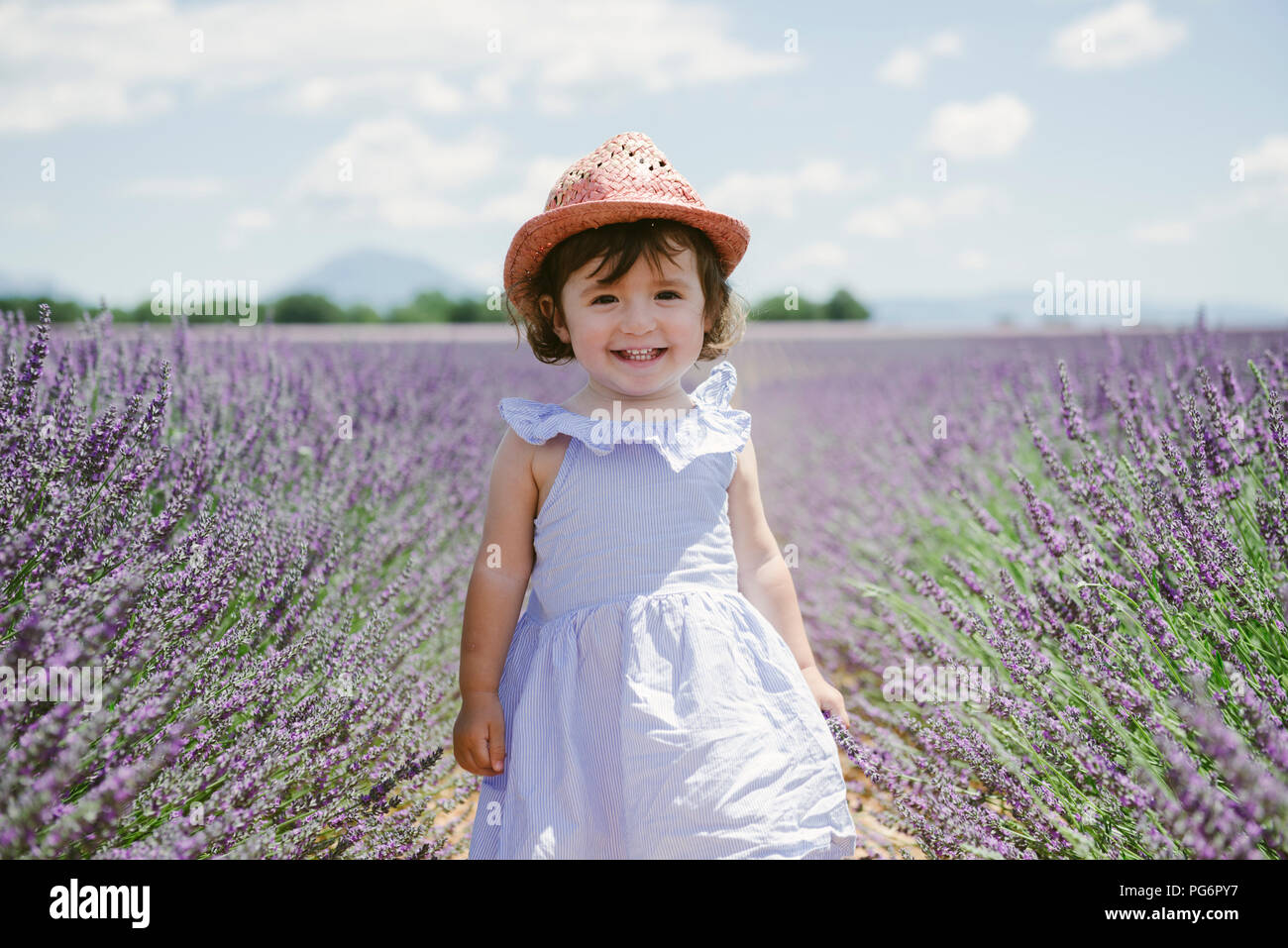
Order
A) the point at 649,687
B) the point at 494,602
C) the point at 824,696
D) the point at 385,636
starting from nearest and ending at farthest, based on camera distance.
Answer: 1. the point at 649,687
2. the point at 494,602
3. the point at 824,696
4. the point at 385,636

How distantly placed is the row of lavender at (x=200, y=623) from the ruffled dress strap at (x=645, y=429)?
509 millimetres

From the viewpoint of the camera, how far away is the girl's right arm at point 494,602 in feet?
4.70

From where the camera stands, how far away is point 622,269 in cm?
150

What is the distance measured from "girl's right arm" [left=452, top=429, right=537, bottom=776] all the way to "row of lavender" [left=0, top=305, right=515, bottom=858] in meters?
0.20

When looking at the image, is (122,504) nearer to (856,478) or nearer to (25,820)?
(25,820)

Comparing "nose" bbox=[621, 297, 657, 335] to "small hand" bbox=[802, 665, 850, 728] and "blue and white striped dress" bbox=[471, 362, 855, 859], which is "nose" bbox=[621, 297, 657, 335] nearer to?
"blue and white striped dress" bbox=[471, 362, 855, 859]

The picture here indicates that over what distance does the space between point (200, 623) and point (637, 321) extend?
33.1 inches

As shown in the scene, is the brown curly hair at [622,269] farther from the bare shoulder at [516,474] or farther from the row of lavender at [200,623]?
the row of lavender at [200,623]

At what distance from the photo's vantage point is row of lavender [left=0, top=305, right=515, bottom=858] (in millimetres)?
1102

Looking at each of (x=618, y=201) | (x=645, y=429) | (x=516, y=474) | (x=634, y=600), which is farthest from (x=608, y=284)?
(x=634, y=600)

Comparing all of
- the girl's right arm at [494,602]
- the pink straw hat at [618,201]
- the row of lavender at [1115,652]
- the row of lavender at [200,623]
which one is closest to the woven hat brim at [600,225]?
the pink straw hat at [618,201]

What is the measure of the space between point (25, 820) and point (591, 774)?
0.70 metres

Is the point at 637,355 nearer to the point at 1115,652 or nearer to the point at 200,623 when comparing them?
the point at 200,623
